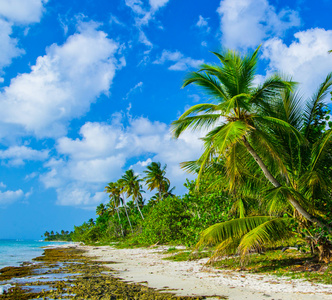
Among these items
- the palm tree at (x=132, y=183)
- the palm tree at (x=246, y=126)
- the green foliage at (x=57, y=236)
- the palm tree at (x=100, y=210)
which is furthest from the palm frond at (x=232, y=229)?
the green foliage at (x=57, y=236)

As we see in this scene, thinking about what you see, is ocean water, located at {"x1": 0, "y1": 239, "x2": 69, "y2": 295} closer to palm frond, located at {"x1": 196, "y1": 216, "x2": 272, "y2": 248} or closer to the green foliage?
palm frond, located at {"x1": 196, "y1": 216, "x2": 272, "y2": 248}

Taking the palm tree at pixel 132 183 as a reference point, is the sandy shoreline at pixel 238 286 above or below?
below

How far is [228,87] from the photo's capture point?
855 cm

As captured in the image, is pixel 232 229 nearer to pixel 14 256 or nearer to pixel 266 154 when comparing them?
pixel 266 154

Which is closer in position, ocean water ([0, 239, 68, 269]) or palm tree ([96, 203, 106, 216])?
ocean water ([0, 239, 68, 269])

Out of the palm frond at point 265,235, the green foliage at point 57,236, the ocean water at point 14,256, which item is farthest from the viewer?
the green foliage at point 57,236

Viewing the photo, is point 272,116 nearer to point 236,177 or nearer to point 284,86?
point 284,86

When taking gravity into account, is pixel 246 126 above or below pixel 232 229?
above

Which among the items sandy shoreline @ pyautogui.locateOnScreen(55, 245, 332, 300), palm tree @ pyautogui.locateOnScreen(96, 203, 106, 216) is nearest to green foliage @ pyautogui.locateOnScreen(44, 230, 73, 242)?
palm tree @ pyautogui.locateOnScreen(96, 203, 106, 216)

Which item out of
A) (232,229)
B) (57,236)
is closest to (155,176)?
(232,229)

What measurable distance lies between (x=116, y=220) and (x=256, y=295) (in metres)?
45.3

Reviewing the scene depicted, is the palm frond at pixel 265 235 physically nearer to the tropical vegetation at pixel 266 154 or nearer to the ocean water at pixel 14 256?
the tropical vegetation at pixel 266 154

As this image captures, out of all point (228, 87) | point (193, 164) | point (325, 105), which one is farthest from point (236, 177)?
point (325, 105)

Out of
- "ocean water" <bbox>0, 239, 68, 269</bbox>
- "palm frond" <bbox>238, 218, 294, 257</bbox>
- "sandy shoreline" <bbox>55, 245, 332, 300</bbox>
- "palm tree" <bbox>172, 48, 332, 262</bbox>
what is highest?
"palm tree" <bbox>172, 48, 332, 262</bbox>
